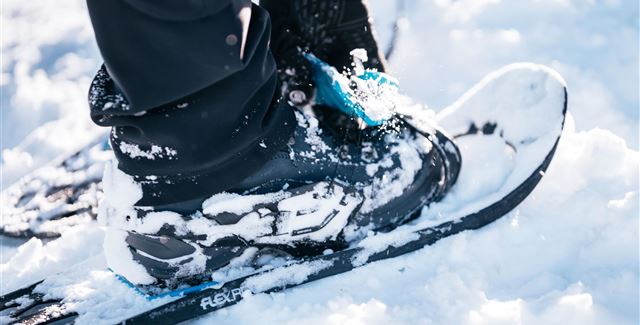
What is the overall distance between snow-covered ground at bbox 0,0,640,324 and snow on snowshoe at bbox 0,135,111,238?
0.07 m

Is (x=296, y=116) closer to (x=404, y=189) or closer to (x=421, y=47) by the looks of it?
(x=404, y=189)

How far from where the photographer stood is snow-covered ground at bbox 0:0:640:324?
122 centimetres

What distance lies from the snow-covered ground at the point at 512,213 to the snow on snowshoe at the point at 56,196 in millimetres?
73

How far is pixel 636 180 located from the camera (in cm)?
145

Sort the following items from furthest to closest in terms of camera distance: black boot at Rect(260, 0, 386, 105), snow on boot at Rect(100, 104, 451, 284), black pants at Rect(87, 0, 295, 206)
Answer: black boot at Rect(260, 0, 386, 105) → snow on boot at Rect(100, 104, 451, 284) → black pants at Rect(87, 0, 295, 206)

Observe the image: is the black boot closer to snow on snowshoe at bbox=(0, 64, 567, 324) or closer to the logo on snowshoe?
snow on snowshoe at bbox=(0, 64, 567, 324)

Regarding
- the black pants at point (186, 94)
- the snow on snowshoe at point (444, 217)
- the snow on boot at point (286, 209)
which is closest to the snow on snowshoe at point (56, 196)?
the snow on snowshoe at point (444, 217)

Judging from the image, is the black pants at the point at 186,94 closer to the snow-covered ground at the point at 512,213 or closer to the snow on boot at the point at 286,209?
the snow on boot at the point at 286,209

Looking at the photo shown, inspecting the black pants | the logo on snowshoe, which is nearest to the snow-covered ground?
the logo on snowshoe

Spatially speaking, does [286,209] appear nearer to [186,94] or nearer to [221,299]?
[221,299]

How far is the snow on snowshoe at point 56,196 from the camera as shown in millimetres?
1669

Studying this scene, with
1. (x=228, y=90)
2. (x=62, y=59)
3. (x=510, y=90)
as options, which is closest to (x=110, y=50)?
(x=228, y=90)

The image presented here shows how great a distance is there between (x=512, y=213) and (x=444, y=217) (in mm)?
185

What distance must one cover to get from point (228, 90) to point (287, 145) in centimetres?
21
